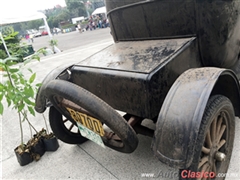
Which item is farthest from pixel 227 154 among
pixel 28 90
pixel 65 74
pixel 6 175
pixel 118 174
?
pixel 6 175

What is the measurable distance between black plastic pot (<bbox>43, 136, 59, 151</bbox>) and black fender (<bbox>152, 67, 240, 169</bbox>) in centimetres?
158

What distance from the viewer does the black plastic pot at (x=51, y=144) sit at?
8.23ft

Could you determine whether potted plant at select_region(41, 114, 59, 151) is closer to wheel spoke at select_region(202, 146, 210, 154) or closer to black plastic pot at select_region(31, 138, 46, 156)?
black plastic pot at select_region(31, 138, 46, 156)

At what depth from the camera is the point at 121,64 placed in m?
1.77

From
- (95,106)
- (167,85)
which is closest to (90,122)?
(95,106)

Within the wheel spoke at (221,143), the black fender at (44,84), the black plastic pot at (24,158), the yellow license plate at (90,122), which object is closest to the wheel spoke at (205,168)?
the wheel spoke at (221,143)

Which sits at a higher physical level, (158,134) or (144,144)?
(158,134)

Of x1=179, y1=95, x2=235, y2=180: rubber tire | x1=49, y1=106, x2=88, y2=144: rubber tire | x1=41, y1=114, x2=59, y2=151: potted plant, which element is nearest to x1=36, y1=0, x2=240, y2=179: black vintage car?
x1=179, y1=95, x2=235, y2=180: rubber tire

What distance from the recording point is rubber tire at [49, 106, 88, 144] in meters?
2.37

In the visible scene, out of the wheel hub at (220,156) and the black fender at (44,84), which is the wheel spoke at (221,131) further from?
the black fender at (44,84)

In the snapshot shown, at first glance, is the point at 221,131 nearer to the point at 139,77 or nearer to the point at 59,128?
the point at 139,77

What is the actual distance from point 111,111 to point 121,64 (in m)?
0.55

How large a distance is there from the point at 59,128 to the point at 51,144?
10.8 inches

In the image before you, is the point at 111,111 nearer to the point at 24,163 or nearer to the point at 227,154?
the point at 227,154
